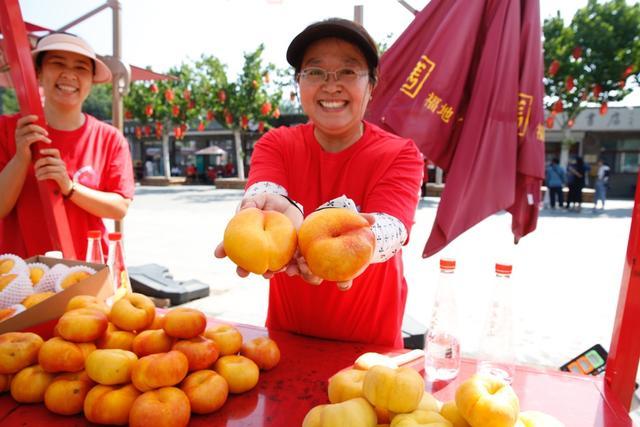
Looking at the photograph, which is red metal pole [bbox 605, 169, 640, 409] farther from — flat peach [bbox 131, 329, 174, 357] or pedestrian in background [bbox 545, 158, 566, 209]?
pedestrian in background [bbox 545, 158, 566, 209]

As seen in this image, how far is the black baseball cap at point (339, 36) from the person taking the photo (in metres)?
1.59

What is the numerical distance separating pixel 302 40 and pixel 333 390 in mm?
1227

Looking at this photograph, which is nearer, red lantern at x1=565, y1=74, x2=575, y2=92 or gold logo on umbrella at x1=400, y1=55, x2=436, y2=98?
gold logo on umbrella at x1=400, y1=55, x2=436, y2=98

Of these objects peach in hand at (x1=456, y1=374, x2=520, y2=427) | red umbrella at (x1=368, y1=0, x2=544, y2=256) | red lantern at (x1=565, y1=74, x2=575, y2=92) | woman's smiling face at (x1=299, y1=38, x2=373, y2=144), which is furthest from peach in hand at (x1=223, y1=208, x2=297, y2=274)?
red lantern at (x1=565, y1=74, x2=575, y2=92)

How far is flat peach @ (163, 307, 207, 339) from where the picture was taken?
→ 1.31 metres

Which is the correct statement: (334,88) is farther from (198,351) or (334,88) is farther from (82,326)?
(82,326)

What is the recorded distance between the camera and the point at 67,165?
7.72 feet

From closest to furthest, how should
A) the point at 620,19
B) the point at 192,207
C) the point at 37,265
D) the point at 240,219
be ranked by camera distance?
the point at 240,219, the point at 37,265, the point at 192,207, the point at 620,19

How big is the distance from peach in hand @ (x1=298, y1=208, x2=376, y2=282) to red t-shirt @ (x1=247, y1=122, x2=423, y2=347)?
577 mm

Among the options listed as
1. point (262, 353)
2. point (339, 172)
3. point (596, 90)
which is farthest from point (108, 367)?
point (596, 90)

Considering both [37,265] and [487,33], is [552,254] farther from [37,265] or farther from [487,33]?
[37,265]

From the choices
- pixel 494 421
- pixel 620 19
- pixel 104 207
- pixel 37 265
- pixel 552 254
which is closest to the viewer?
pixel 494 421

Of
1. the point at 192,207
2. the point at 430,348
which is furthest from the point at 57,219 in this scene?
the point at 192,207

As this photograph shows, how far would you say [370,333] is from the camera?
6.01 feet
